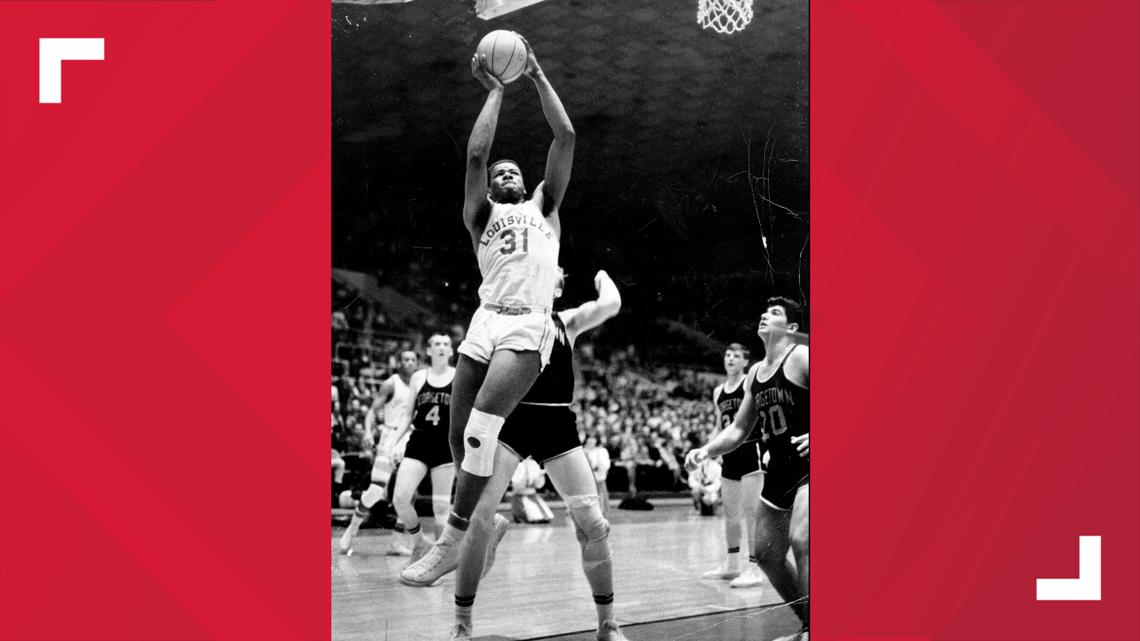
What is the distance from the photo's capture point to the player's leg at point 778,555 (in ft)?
14.5

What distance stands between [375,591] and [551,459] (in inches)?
37.4

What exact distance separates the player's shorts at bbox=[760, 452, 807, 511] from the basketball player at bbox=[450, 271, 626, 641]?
77cm

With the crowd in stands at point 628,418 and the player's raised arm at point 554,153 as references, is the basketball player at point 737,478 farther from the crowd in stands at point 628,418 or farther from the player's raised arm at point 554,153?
the player's raised arm at point 554,153

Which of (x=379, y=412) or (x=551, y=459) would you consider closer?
(x=551, y=459)

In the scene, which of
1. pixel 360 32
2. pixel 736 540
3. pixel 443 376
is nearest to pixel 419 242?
pixel 443 376

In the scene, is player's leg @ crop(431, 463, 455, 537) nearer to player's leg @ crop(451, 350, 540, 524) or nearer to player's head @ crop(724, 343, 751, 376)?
player's leg @ crop(451, 350, 540, 524)

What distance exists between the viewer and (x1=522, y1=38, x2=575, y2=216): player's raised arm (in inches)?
Result: 173

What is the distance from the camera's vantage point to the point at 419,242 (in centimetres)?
440

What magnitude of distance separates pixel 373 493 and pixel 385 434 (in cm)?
27

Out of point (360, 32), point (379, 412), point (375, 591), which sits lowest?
point (375, 591)

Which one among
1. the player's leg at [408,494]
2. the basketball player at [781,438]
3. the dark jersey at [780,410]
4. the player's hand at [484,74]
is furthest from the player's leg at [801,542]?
the player's hand at [484,74]

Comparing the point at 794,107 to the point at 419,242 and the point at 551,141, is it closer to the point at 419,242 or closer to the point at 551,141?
the point at 551,141

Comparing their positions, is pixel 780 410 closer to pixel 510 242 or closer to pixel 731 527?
pixel 731 527
